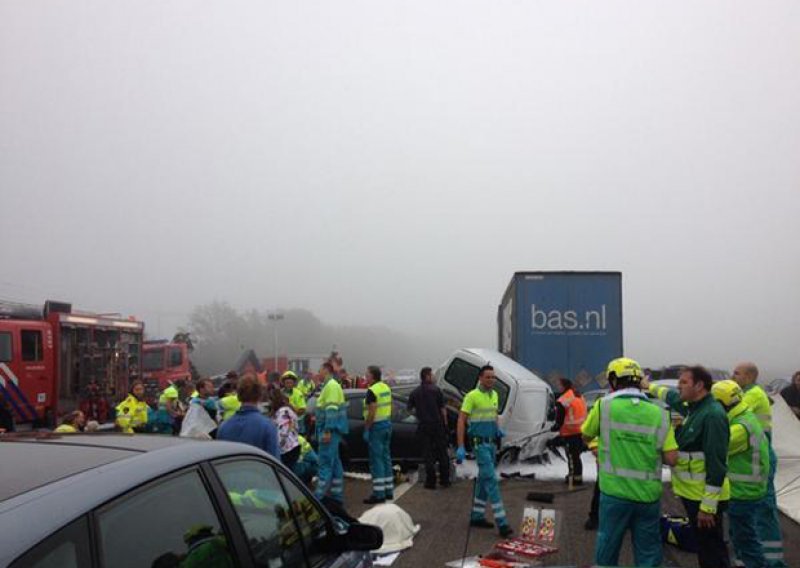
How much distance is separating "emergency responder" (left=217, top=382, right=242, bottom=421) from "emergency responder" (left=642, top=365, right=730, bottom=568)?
5.73 m

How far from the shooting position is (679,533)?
7.04 m

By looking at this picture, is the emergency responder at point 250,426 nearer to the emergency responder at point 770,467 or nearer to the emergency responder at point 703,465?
the emergency responder at point 703,465

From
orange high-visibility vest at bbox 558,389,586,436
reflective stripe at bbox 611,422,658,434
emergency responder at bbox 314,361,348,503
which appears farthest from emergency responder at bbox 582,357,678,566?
orange high-visibility vest at bbox 558,389,586,436

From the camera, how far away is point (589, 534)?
782 cm

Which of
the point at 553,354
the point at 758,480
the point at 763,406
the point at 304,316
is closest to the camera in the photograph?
the point at 758,480

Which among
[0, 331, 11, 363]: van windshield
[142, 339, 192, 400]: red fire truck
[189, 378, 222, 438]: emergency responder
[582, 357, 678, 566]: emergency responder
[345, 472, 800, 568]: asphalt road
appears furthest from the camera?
[142, 339, 192, 400]: red fire truck

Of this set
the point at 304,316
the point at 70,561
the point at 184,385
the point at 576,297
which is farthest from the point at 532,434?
the point at 304,316

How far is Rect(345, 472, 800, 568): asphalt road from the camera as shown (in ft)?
22.4

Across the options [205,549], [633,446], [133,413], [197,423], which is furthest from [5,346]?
[205,549]

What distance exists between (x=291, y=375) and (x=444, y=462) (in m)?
3.38

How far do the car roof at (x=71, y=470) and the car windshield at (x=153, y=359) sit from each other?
22.8m

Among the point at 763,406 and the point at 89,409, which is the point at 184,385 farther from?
the point at 763,406

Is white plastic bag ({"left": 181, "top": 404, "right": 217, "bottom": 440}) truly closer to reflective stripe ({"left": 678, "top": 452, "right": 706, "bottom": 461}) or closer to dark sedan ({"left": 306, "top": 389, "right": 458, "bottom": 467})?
dark sedan ({"left": 306, "top": 389, "right": 458, "bottom": 467})

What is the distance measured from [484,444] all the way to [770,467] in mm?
2933
